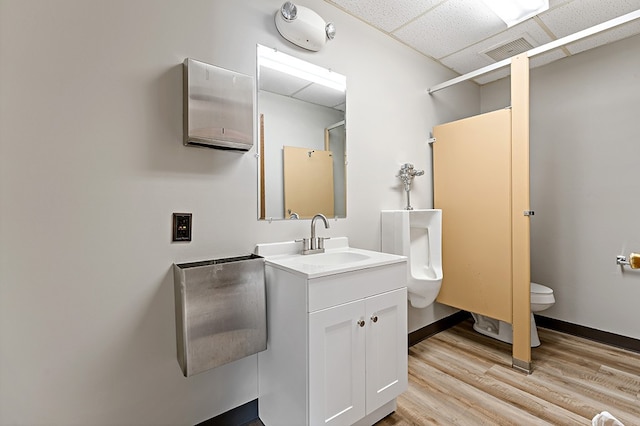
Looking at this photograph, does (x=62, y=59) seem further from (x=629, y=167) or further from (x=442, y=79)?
(x=629, y=167)

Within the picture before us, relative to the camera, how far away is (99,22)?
1.21 metres

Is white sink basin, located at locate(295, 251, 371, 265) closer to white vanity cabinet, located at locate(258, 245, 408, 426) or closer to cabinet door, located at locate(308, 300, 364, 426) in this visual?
white vanity cabinet, located at locate(258, 245, 408, 426)

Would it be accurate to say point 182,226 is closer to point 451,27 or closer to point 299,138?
point 299,138

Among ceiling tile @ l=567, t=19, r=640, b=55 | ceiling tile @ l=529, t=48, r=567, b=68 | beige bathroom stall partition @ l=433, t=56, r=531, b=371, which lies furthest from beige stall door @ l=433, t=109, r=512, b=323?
ceiling tile @ l=529, t=48, r=567, b=68

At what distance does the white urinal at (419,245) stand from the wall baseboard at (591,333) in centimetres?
138

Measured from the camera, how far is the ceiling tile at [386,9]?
193 cm

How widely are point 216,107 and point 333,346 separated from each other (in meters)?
1.21

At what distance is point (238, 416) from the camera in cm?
155

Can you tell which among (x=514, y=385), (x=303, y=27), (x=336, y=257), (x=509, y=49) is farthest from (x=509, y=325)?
(x=303, y=27)

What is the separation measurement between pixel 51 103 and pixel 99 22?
393mm

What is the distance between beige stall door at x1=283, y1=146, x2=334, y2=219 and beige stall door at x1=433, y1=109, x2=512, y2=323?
1.22m

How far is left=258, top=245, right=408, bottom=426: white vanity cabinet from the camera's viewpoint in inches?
49.8

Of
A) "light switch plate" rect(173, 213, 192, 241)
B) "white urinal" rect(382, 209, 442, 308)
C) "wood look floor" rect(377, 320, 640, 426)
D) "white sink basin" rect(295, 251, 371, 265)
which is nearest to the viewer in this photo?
"light switch plate" rect(173, 213, 192, 241)

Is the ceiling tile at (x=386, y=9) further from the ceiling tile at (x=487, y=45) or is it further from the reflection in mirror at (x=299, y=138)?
the ceiling tile at (x=487, y=45)
